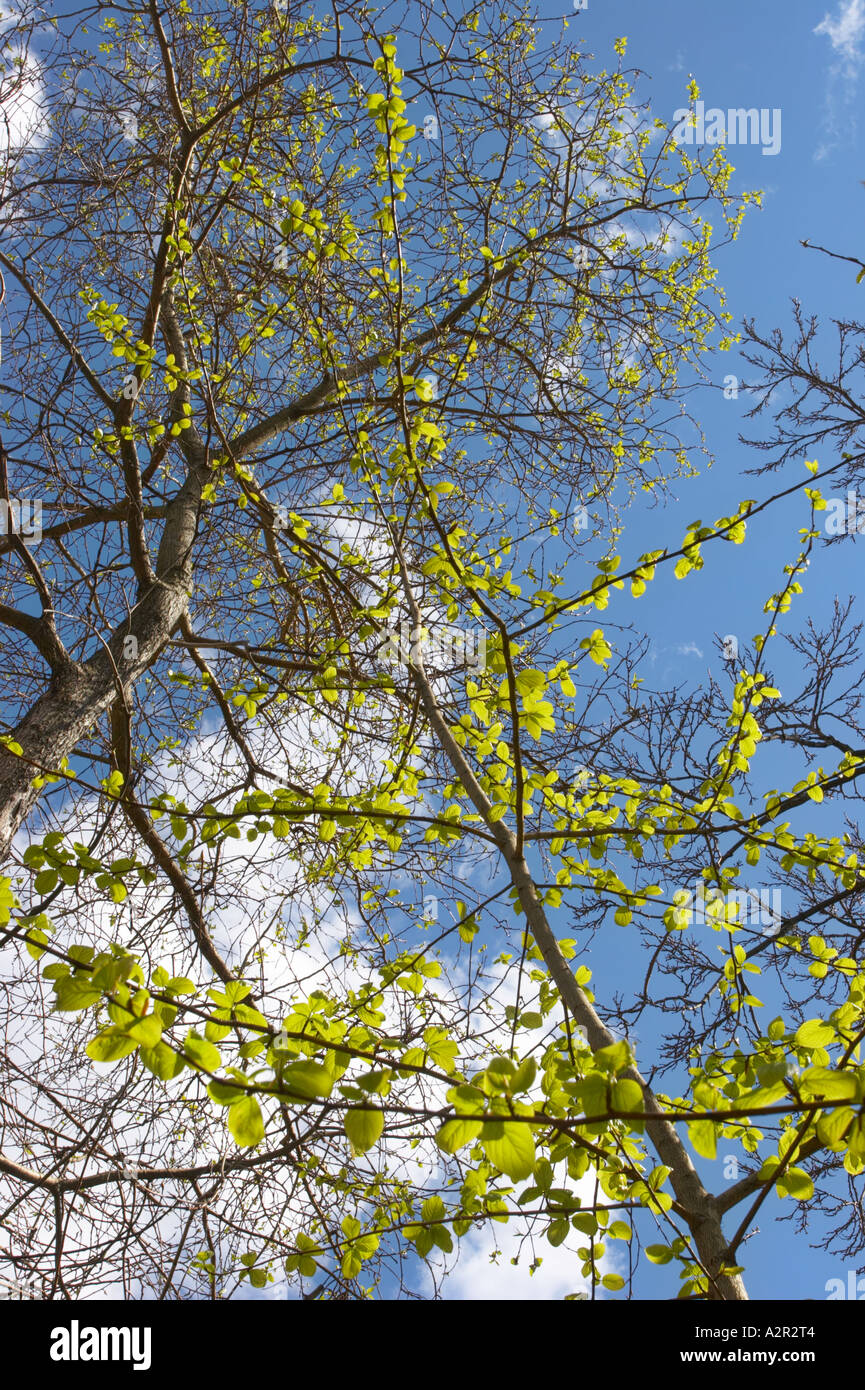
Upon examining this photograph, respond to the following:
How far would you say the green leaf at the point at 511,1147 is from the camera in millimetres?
891

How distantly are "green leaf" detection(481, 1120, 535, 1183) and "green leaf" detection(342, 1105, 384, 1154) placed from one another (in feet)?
0.43

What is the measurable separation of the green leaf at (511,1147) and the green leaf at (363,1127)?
130mm

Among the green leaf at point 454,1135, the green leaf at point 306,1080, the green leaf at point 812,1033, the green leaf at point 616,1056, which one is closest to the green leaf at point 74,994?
the green leaf at point 306,1080

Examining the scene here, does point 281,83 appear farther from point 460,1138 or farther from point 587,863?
point 460,1138

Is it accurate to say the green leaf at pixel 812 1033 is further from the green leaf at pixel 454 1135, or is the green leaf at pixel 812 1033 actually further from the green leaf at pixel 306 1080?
the green leaf at pixel 306 1080

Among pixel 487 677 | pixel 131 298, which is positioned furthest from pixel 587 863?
pixel 131 298

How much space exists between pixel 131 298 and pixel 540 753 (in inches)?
128

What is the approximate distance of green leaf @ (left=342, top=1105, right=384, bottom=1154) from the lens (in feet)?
3.01

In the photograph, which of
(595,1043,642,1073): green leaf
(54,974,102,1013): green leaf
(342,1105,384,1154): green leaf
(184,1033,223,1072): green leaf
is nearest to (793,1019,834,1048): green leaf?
(595,1043,642,1073): green leaf

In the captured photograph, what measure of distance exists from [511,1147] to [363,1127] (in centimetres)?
18

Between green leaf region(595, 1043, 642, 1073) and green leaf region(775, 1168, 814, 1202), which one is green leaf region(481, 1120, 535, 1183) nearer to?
green leaf region(595, 1043, 642, 1073)

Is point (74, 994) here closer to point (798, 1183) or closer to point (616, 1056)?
point (616, 1056)
